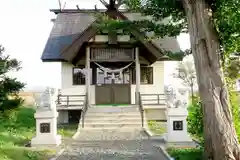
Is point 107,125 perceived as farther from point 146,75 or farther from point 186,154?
point 186,154

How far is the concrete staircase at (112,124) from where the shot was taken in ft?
47.5

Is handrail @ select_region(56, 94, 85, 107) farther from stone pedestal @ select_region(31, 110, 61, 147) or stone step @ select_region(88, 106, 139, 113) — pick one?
stone pedestal @ select_region(31, 110, 61, 147)

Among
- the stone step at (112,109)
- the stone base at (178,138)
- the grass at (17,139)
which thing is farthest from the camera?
the stone step at (112,109)

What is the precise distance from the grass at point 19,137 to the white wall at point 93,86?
112 inches

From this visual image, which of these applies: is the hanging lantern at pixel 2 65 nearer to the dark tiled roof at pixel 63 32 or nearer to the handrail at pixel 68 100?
the handrail at pixel 68 100

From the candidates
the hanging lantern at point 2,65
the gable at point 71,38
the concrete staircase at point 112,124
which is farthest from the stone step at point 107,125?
the hanging lantern at point 2,65

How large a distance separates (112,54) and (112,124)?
4.86m

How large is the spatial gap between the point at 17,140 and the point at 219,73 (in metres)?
7.96

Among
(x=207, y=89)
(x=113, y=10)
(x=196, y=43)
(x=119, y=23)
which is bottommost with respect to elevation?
(x=207, y=89)

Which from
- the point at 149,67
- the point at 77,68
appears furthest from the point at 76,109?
the point at 149,67

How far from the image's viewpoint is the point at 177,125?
1276 centimetres

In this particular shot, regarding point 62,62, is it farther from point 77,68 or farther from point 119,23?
point 119,23

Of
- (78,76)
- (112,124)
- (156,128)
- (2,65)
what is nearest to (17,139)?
(112,124)

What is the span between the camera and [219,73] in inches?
343
